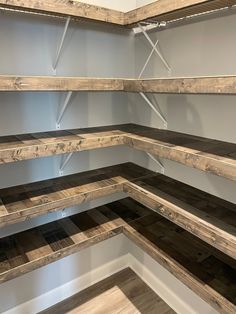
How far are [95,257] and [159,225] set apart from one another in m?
0.58

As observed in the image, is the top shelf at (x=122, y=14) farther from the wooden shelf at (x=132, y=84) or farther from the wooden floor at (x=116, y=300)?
the wooden floor at (x=116, y=300)

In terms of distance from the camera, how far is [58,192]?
62.2 inches

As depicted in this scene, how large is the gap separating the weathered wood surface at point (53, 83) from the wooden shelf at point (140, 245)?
0.92 meters

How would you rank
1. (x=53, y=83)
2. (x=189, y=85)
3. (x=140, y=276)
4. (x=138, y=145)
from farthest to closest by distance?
(x=140, y=276) < (x=138, y=145) < (x=53, y=83) < (x=189, y=85)

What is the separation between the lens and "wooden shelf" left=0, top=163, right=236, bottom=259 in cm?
123

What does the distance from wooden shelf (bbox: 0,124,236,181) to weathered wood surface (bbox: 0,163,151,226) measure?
11.3 inches

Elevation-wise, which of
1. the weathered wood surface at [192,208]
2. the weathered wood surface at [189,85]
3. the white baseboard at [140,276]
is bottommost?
the white baseboard at [140,276]

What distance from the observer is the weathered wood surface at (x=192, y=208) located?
116cm

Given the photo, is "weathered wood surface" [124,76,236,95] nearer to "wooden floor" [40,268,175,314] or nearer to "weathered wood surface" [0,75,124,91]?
"weathered wood surface" [0,75,124,91]

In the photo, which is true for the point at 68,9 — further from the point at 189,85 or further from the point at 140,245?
the point at 140,245

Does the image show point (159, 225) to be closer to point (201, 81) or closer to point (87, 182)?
point (87, 182)

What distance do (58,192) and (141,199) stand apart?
19.9 inches

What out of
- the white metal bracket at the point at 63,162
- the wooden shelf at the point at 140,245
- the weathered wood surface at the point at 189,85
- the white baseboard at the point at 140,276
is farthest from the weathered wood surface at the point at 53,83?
the white baseboard at the point at 140,276

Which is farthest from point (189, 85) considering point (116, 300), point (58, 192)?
point (116, 300)
